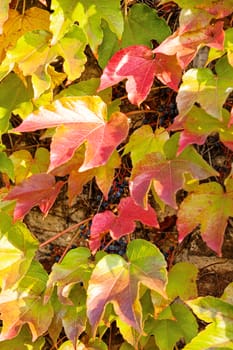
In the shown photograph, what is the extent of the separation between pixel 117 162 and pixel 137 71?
0.21 meters

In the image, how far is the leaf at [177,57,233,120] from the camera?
111cm

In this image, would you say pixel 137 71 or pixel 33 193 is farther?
pixel 33 193

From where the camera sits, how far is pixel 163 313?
1.41 m

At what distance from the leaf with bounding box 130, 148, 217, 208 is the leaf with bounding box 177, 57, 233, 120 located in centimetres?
11

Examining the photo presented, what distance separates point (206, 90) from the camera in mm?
1134

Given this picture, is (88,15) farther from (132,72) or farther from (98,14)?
(132,72)

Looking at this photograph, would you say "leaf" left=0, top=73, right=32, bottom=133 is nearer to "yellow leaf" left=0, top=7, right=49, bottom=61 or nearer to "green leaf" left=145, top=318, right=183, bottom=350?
"yellow leaf" left=0, top=7, right=49, bottom=61

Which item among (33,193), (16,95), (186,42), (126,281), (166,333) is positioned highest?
(186,42)

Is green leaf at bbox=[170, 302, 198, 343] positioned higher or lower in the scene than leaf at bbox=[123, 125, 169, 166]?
lower

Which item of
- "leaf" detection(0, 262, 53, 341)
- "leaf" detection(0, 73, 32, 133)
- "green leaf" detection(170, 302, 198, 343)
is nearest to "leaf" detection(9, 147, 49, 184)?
"leaf" detection(0, 73, 32, 133)

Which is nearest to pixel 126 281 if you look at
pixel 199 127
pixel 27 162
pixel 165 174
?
pixel 165 174

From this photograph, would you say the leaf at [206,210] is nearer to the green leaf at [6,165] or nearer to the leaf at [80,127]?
the leaf at [80,127]

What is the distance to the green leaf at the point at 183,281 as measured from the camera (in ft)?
4.55

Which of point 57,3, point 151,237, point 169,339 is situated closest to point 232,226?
point 151,237
